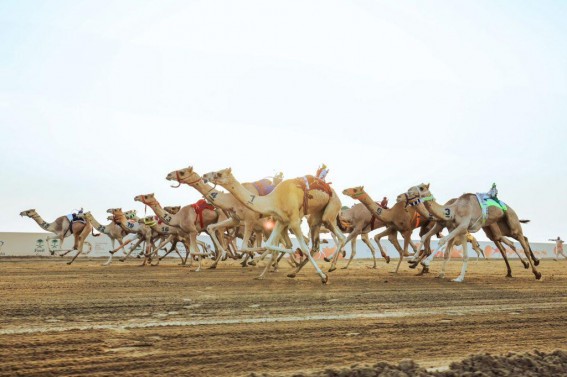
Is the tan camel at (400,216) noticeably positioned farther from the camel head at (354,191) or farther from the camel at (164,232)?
the camel at (164,232)

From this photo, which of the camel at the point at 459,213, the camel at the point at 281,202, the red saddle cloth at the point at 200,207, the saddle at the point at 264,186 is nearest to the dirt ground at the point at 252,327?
the camel at the point at 281,202

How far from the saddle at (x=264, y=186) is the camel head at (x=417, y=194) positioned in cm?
447

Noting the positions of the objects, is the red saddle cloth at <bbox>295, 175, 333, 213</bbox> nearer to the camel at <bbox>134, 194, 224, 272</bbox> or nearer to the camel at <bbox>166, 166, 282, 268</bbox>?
the camel at <bbox>166, 166, 282, 268</bbox>

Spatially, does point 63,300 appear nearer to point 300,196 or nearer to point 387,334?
point 387,334

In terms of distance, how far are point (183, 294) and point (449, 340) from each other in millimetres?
5776

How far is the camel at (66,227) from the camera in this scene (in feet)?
103

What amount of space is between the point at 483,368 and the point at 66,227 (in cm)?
3055

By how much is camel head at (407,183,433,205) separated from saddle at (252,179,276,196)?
447 cm

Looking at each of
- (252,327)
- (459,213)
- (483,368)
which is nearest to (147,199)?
(459,213)

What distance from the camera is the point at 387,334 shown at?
23.8 ft

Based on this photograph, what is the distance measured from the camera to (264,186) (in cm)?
1988

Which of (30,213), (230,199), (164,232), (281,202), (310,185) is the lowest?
(164,232)

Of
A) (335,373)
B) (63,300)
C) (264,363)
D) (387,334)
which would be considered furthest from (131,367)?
(63,300)

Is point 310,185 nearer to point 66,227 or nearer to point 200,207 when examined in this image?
point 200,207
